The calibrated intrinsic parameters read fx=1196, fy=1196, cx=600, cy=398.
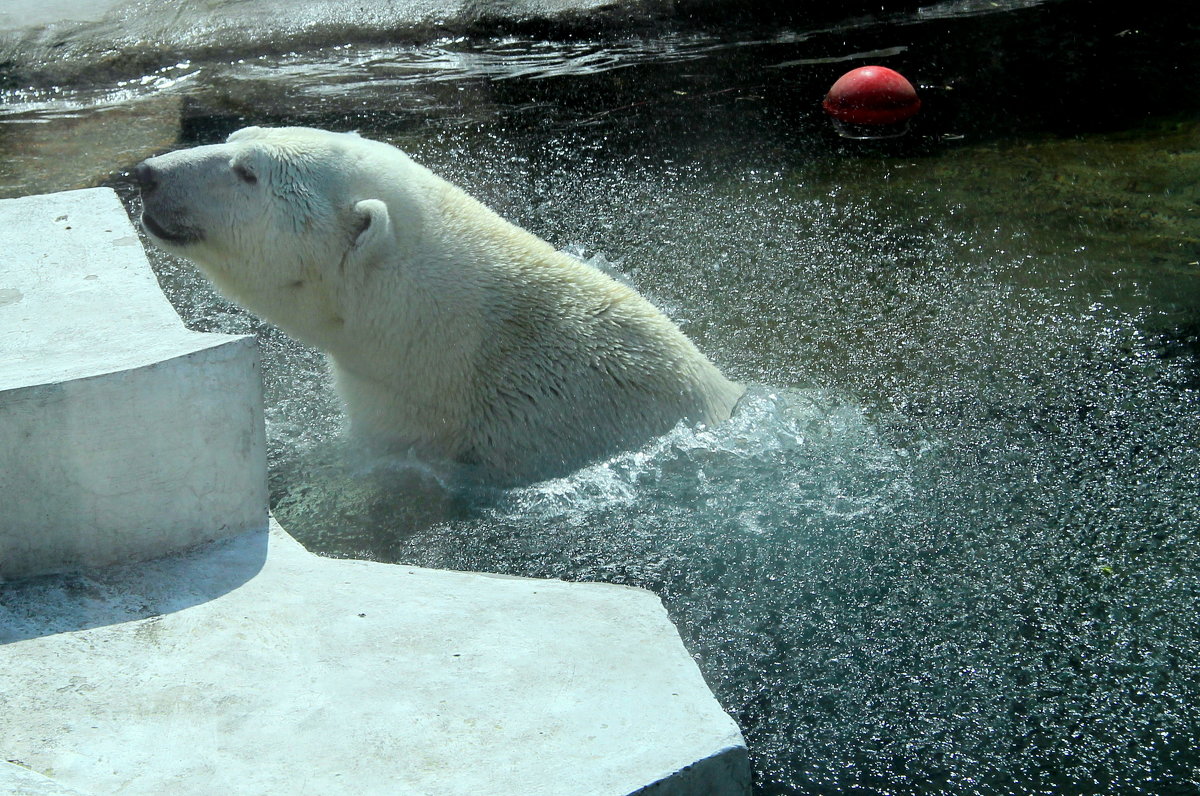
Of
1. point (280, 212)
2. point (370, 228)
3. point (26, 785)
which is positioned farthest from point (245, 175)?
point (26, 785)

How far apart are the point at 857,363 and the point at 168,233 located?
2.49 metres

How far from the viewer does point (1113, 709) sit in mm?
2818

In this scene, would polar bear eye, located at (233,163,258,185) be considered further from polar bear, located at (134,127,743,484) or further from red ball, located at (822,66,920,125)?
red ball, located at (822,66,920,125)

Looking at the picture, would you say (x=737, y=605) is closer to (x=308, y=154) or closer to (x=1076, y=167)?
(x=308, y=154)

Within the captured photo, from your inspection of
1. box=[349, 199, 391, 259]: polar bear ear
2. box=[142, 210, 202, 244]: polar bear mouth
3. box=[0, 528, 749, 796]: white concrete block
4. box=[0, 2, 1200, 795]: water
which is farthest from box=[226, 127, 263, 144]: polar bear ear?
box=[0, 528, 749, 796]: white concrete block

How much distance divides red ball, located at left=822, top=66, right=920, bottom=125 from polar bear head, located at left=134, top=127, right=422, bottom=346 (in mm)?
3648

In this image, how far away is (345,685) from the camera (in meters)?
2.22

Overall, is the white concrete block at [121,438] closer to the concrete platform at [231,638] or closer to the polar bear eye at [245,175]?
the concrete platform at [231,638]

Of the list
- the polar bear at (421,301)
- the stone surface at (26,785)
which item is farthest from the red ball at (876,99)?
the stone surface at (26,785)

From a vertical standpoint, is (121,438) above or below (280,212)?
below

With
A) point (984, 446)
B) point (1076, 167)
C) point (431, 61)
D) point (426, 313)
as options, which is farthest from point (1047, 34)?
point (426, 313)

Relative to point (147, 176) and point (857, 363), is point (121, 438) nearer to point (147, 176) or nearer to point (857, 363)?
point (147, 176)

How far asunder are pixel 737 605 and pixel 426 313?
124 cm

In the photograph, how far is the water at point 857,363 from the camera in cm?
291
